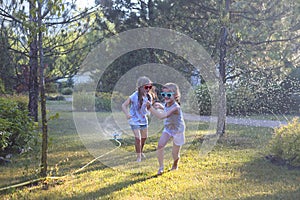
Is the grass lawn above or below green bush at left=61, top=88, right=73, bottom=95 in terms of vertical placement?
below

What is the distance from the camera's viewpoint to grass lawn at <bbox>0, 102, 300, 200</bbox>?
12.7 ft

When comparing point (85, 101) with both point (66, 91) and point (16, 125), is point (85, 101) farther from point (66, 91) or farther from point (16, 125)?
point (66, 91)

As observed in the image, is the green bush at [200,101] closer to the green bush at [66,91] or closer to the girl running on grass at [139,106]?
the girl running on grass at [139,106]

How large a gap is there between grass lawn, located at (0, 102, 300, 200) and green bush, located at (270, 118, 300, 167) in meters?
0.21

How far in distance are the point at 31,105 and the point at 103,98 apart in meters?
6.99

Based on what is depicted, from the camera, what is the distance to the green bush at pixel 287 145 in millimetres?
4973

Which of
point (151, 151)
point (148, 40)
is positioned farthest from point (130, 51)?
point (151, 151)

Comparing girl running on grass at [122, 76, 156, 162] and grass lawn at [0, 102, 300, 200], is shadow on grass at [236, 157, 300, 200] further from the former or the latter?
girl running on grass at [122, 76, 156, 162]

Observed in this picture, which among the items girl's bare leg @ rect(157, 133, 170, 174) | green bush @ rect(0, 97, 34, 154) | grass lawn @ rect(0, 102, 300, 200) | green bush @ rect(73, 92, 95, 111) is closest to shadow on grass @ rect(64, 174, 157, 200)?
grass lawn @ rect(0, 102, 300, 200)

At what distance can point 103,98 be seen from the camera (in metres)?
15.3

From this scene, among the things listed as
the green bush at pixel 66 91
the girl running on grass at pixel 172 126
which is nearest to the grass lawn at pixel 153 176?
the girl running on grass at pixel 172 126

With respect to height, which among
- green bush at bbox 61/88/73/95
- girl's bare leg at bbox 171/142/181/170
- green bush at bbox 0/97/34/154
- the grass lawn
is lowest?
the grass lawn

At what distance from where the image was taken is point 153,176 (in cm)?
472

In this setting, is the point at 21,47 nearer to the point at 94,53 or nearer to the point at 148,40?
the point at 94,53
